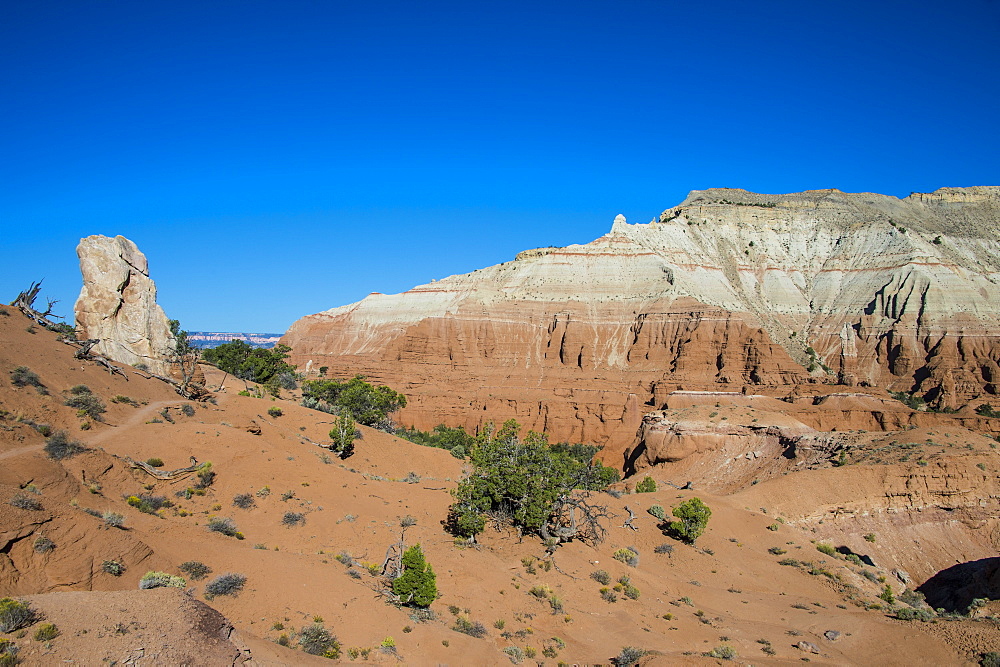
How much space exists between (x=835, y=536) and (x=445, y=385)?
43.5 metres

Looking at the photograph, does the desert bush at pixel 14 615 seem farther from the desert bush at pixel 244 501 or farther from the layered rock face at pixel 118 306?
the layered rock face at pixel 118 306

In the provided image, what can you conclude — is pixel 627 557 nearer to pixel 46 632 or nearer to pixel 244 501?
pixel 244 501

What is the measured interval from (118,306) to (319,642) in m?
26.3

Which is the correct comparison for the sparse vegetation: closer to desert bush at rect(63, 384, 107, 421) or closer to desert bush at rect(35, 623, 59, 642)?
desert bush at rect(63, 384, 107, 421)

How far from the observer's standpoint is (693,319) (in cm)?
6438

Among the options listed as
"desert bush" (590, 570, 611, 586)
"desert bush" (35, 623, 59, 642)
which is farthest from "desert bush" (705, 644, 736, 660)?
"desert bush" (35, 623, 59, 642)

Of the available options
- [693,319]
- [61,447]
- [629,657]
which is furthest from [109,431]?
[693,319]

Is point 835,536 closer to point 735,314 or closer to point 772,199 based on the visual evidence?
point 735,314

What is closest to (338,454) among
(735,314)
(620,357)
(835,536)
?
(835,536)

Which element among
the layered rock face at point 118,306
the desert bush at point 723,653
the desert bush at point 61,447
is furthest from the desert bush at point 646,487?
the layered rock face at point 118,306

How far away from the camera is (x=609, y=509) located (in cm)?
2450

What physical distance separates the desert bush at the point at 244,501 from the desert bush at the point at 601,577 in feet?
32.5

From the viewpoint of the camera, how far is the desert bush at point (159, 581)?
9297mm

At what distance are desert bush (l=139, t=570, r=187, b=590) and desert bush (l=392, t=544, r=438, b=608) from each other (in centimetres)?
407
